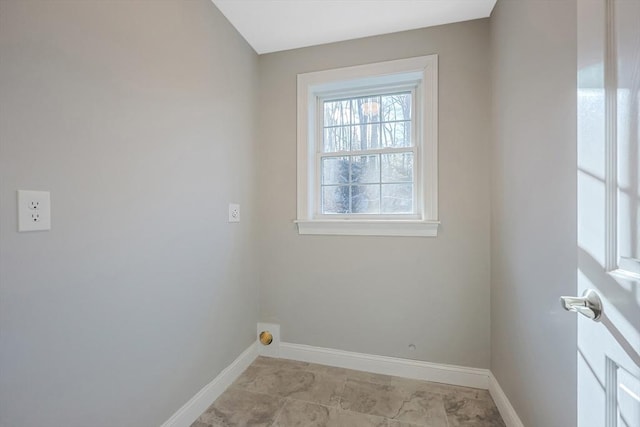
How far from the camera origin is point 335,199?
2.12 meters

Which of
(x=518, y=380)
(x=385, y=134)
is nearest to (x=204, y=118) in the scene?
(x=385, y=134)

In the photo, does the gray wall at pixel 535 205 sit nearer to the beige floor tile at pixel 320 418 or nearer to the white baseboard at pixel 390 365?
the white baseboard at pixel 390 365

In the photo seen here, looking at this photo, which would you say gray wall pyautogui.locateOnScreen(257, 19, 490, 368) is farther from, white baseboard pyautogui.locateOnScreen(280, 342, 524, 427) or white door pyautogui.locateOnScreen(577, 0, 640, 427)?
white door pyautogui.locateOnScreen(577, 0, 640, 427)

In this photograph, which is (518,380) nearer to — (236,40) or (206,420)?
(206,420)

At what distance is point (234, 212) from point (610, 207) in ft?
5.76

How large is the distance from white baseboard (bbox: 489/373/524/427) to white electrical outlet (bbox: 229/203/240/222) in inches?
75.9

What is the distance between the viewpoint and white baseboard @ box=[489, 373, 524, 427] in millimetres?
1350

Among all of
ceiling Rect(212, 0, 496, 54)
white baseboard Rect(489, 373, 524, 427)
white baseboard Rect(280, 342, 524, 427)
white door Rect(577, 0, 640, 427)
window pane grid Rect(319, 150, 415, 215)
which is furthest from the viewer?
window pane grid Rect(319, 150, 415, 215)

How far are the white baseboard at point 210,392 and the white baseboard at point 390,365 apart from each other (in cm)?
29

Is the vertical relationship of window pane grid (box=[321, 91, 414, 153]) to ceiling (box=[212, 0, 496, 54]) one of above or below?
below

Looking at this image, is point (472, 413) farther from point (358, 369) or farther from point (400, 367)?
point (358, 369)

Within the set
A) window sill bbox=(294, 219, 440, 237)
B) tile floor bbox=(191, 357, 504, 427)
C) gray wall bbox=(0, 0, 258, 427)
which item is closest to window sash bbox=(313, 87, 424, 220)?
window sill bbox=(294, 219, 440, 237)

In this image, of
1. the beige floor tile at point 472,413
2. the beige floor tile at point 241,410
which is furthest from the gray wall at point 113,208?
the beige floor tile at point 472,413

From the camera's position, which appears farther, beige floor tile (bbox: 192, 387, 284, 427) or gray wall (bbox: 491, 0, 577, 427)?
beige floor tile (bbox: 192, 387, 284, 427)
